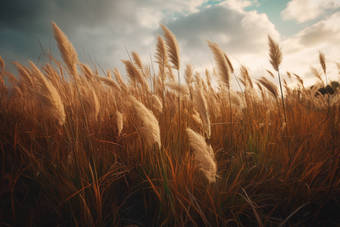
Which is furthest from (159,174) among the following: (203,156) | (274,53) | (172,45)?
(274,53)

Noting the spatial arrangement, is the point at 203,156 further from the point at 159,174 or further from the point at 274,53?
the point at 274,53

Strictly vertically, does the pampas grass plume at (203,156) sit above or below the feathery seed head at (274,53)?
below

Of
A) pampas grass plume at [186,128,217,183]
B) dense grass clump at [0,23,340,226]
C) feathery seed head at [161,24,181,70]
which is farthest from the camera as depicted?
feathery seed head at [161,24,181,70]

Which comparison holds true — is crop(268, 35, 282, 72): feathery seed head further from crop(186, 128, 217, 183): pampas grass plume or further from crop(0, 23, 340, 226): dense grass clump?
crop(186, 128, 217, 183): pampas grass plume

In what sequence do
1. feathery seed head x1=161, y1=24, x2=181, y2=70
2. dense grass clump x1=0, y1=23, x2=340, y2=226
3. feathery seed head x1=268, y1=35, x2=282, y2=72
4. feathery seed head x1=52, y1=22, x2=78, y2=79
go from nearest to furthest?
dense grass clump x1=0, y1=23, x2=340, y2=226
feathery seed head x1=52, y1=22, x2=78, y2=79
feathery seed head x1=161, y1=24, x2=181, y2=70
feathery seed head x1=268, y1=35, x2=282, y2=72

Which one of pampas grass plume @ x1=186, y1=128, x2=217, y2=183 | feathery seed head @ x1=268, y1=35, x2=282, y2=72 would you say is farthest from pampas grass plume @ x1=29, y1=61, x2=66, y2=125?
feathery seed head @ x1=268, y1=35, x2=282, y2=72

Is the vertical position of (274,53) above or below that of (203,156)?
above

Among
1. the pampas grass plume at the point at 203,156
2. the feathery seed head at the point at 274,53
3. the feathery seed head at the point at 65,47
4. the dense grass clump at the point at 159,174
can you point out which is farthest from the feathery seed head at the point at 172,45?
the feathery seed head at the point at 274,53

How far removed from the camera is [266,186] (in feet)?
4.58

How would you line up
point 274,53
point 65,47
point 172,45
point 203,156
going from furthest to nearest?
1. point 274,53
2. point 172,45
3. point 65,47
4. point 203,156

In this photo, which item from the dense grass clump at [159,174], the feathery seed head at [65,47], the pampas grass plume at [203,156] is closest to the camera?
the pampas grass plume at [203,156]

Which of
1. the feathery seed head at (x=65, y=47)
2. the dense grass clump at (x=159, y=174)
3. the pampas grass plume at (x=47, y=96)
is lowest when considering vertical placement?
the dense grass clump at (x=159, y=174)

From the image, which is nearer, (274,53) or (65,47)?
(65,47)

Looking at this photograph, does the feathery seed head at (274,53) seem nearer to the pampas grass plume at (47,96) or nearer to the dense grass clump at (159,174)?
the dense grass clump at (159,174)
